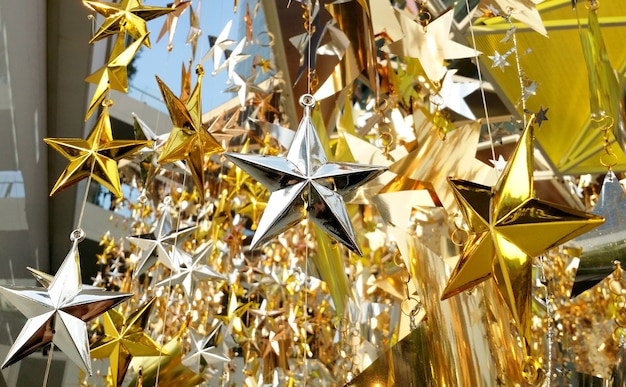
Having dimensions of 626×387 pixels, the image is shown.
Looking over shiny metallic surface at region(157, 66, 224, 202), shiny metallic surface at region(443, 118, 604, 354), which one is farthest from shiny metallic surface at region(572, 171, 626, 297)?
shiny metallic surface at region(157, 66, 224, 202)

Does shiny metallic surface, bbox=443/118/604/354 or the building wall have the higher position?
the building wall

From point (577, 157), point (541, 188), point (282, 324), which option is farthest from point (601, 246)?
point (541, 188)

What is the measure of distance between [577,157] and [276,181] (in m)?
1.13

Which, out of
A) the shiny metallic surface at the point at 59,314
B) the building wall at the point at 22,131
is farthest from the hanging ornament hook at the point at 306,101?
the building wall at the point at 22,131

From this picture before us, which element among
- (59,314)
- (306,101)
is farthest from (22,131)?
(306,101)

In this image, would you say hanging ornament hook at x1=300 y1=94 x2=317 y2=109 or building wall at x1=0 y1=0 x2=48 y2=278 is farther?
building wall at x1=0 y1=0 x2=48 y2=278

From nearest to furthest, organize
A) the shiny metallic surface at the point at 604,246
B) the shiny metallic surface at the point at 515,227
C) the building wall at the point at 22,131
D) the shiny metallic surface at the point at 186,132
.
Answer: the shiny metallic surface at the point at 515,227 < the shiny metallic surface at the point at 604,246 < the shiny metallic surface at the point at 186,132 < the building wall at the point at 22,131

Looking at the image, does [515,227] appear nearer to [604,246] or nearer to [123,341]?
[604,246]

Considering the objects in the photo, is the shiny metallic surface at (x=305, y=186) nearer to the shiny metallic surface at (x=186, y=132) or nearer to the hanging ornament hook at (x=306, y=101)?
the hanging ornament hook at (x=306, y=101)

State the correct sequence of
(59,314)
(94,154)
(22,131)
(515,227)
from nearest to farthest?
(515,227) → (59,314) → (94,154) → (22,131)

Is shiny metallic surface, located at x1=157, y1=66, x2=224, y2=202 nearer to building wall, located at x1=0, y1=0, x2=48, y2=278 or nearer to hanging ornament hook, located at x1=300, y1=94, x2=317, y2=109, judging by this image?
hanging ornament hook, located at x1=300, y1=94, x2=317, y2=109

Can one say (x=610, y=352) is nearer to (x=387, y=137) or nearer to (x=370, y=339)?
(x=370, y=339)

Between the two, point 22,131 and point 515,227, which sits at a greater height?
point 22,131

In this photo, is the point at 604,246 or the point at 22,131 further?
the point at 22,131
